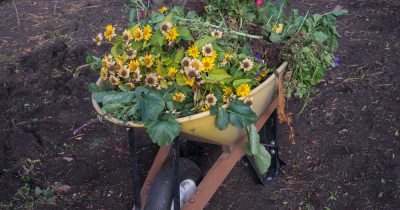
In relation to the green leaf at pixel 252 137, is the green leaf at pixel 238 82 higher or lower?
higher

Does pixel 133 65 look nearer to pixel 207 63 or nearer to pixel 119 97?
A: pixel 119 97

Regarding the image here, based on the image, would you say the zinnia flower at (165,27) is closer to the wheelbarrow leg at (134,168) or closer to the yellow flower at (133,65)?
the yellow flower at (133,65)

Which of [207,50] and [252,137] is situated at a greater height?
[207,50]

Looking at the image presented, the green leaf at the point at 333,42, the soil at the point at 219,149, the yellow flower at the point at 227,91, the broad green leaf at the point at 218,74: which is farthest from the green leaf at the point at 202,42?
the green leaf at the point at 333,42

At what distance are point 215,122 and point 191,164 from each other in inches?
25.5

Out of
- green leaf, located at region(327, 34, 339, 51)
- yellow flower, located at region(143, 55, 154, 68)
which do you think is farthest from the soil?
yellow flower, located at region(143, 55, 154, 68)

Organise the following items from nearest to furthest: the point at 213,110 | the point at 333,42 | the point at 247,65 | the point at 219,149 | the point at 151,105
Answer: the point at 151,105 < the point at 213,110 < the point at 247,65 < the point at 333,42 < the point at 219,149

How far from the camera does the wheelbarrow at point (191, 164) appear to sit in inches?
54.9

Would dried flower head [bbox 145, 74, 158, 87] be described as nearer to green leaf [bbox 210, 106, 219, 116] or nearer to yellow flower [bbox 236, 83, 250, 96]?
green leaf [bbox 210, 106, 219, 116]

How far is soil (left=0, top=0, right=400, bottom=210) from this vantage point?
2.18m

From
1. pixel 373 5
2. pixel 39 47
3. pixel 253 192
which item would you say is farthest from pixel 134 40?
pixel 373 5

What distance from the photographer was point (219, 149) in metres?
2.68

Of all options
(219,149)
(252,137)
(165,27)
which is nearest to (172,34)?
(165,27)

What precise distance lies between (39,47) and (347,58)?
14.0ft
